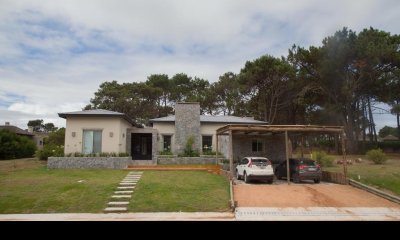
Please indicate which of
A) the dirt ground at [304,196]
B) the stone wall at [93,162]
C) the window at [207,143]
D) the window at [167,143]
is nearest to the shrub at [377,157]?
the dirt ground at [304,196]

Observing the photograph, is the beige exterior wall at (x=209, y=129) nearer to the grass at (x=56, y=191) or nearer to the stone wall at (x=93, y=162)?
the stone wall at (x=93, y=162)

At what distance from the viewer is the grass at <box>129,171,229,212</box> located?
48.0 feet

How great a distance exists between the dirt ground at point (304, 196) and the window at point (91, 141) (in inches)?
489

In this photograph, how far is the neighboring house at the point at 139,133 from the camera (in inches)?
1035

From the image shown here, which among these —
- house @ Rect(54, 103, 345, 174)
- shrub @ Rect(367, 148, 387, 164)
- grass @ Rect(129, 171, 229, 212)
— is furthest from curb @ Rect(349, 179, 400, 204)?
shrub @ Rect(367, 148, 387, 164)

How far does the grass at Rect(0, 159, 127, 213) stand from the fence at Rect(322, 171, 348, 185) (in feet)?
41.3

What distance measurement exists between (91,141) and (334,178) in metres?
17.2

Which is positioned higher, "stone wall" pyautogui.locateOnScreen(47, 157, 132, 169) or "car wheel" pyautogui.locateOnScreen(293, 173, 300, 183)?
"stone wall" pyautogui.locateOnScreen(47, 157, 132, 169)

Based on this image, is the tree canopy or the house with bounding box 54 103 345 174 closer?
the house with bounding box 54 103 345 174

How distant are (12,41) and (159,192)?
14375 millimetres

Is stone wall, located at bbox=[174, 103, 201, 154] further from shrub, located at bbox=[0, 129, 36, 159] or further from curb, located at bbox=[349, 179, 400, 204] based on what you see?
shrub, located at bbox=[0, 129, 36, 159]
